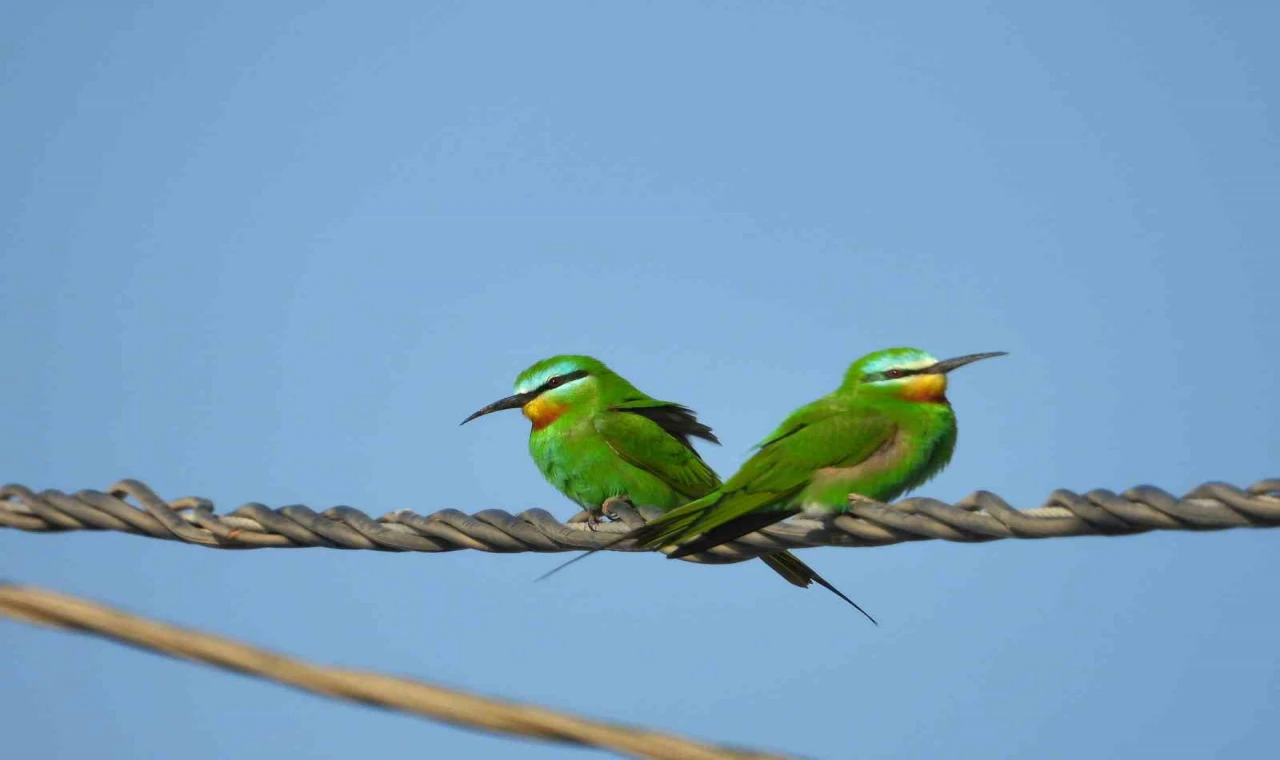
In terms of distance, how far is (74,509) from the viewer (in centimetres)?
322

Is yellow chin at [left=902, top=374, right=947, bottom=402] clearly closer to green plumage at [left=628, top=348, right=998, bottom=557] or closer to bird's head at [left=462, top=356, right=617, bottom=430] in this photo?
green plumage at [left=628, top=348, right=998, bottom=557]

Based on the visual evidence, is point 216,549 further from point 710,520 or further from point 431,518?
point 710,520

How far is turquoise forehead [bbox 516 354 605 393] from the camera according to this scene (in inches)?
253

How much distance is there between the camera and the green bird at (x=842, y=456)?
383 centimetres

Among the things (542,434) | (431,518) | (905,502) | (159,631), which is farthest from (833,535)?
(542,434)

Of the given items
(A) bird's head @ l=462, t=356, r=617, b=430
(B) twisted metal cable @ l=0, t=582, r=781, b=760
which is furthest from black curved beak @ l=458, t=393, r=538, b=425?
(B) twisted metal cable @ l=0, t=582, r=781, b=760

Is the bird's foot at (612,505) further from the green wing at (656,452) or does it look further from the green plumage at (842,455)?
the green plumage at (842,455)

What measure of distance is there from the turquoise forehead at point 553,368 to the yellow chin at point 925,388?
1.99 metres

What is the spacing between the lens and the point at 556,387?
6375mm

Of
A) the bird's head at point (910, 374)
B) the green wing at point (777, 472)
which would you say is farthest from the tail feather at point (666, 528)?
the bird's head at point (910, 374)

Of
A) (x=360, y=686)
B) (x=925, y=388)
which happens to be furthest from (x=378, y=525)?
(x=925, y=388)

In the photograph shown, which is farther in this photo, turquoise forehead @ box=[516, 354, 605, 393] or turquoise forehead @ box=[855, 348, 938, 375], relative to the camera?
turquoise forehead @ box=[516, 354, 605, 393]

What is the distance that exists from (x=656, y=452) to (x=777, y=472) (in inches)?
67.9

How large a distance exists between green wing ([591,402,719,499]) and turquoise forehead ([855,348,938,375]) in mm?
1206
